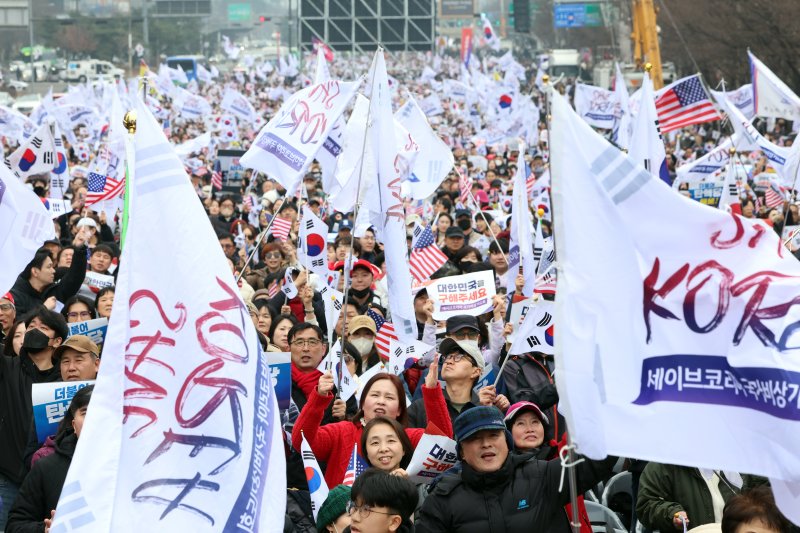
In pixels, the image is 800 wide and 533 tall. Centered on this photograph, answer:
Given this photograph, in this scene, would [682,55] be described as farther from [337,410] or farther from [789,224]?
[337,410]

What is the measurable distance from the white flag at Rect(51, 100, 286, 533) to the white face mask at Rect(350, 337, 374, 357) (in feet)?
12.8

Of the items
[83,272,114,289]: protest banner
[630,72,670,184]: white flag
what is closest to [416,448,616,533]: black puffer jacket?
[83,272,114,289]: protest banner

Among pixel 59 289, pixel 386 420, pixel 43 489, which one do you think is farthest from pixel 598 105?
pixel 43 489

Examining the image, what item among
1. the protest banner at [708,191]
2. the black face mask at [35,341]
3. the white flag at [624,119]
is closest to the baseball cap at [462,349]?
the black face mask at [35,341]

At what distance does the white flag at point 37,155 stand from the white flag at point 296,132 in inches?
236

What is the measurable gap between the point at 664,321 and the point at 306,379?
10.7 ft

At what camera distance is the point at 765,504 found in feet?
15.1

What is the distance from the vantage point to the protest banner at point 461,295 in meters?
8.78

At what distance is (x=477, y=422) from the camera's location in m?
5.13

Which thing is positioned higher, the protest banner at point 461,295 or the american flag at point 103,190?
the american flag at point 103,190

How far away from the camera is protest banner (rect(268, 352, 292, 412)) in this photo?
6.58m

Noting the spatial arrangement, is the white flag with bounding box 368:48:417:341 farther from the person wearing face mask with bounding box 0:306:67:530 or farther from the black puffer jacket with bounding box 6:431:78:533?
the black puffer jacket with bounding box 6:431:78:533

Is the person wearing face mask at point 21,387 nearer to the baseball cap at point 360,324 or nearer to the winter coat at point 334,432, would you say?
the winter coat at point 334,432

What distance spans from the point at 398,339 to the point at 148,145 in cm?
375
